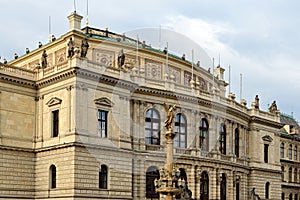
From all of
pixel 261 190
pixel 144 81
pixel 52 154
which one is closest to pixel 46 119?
pixel 52 154

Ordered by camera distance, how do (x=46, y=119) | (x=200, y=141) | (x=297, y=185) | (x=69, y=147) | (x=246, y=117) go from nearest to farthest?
(x=69, y=147) < (x=46, y=119) < (x=200, y=141) < (x=246, y=117) < (x=297, y=185)

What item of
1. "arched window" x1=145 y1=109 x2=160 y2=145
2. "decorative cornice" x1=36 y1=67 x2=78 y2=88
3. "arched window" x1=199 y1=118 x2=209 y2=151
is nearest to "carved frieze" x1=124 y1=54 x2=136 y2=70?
"arched window" x1=145 y1=109 x2=160 y2=145

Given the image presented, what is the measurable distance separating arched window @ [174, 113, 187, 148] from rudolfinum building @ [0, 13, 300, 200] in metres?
0.10

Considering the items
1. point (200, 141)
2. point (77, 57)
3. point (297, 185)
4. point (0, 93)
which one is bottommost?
point (297, 185)

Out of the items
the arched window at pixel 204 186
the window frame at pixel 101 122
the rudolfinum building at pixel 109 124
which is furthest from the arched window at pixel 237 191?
A: the window frame at pixel 101 122

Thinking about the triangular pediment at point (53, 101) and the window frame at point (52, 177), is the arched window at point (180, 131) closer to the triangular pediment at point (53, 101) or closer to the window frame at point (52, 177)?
the triangular pediment at point (53, 101)

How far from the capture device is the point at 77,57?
164 feet

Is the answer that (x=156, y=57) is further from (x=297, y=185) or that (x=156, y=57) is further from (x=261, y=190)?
(x=297, y=185)

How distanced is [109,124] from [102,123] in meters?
0.70

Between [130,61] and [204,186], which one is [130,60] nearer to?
[130,61]

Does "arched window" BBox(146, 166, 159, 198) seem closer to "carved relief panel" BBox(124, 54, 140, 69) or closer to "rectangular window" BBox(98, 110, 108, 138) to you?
"rectangular window" BBox(98, 110, 108, 138)

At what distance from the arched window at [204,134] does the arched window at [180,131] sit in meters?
2.59

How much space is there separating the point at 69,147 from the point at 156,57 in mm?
18419

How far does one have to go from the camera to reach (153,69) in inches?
2461
